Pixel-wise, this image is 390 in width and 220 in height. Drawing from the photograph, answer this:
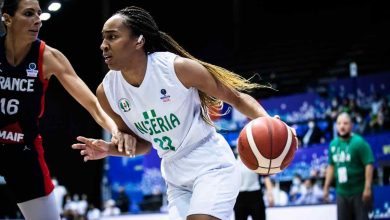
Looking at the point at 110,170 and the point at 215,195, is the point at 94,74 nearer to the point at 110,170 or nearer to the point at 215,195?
the point at 110,170

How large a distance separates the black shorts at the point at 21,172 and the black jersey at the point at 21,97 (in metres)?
0.06

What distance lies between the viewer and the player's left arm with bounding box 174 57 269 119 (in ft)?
11.9

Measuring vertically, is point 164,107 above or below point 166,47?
below

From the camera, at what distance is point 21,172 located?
3.89 meters

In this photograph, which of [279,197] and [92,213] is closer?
[279,197]

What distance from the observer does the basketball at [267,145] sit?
11.9ft

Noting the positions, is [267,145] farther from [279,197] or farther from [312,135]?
[312,135]

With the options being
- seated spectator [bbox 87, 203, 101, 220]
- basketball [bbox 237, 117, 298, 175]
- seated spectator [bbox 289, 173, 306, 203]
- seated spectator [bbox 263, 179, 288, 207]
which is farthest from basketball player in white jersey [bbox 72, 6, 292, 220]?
seated spectator [bbox 87, 203, 101, 220]

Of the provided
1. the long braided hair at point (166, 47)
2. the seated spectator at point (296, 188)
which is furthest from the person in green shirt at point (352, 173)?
the seated spectator at point (296, 188)

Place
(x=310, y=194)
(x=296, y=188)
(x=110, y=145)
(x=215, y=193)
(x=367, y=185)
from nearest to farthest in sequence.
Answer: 1. (x=215, y=193)
2. (x=110, y=145)
3. (x=367, y=185)
4. (x=310, y=194)
5. (x=296, y=188)

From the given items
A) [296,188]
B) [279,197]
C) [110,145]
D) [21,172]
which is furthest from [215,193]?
[296,188]

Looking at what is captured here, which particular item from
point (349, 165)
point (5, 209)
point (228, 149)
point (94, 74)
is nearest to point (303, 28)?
point (94, 74)

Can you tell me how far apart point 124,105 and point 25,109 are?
68 cm

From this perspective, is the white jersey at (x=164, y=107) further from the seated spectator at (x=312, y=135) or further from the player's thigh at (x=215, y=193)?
the seated spectator at (x=312, y=135)
